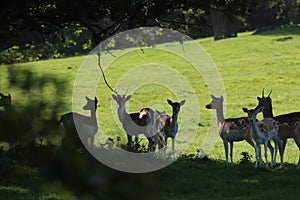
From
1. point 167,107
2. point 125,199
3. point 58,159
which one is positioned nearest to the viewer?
point 125,199

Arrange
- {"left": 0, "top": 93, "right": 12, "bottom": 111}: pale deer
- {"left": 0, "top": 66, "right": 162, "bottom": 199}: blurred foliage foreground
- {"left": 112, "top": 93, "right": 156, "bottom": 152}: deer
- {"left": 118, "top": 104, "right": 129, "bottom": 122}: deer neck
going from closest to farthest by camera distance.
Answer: {"left": 0, "top": 66, "right": 162, "bottom": 199}: blurred foliage foreground
{"left": 0, "top": 93, "right": 12, "bottom": 111}: pale deer
{"left": 112, "top": 93, "right": 156, "bottom": 152}: deer
{"left": 118, "top": 104, "right": 129, "bottom": 122}: deer neck

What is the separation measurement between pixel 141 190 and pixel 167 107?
22804 millimetres

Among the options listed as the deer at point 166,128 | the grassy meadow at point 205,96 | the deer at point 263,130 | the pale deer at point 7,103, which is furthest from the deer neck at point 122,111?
the pale deer at point 7,103

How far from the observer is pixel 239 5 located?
12.8m

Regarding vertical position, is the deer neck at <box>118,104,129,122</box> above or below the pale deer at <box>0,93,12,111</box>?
below

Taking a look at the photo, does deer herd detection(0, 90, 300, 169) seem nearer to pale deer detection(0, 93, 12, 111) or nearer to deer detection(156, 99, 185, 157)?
deer detection(156, 99, 185, 157)

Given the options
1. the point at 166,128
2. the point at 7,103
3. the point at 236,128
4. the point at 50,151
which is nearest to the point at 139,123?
the point at 166,128

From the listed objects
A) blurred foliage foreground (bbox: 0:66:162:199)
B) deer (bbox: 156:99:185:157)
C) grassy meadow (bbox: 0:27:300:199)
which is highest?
blurred foliage foreground (bbox: 0:66:162:199)

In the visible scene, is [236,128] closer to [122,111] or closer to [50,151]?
[122,111]

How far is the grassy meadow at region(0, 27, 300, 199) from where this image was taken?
5.90ft

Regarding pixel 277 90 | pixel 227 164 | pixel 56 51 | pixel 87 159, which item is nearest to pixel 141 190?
pixel 87 159

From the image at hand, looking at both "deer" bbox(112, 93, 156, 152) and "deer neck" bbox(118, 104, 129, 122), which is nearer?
"deer" bbox(112, 93, 156, 152)

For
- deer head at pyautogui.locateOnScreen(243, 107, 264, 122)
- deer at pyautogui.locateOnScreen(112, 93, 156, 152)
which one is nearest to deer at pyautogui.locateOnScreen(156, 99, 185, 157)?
deer at pyautogui.locateOnScreen(112, 93, 156, 152)

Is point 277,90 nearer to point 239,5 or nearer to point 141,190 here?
point 239,5
